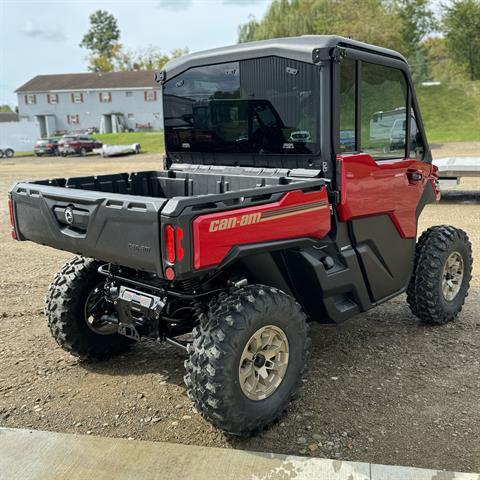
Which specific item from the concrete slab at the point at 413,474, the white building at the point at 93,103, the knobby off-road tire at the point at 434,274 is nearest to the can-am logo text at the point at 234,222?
the concrete slab at the point at 413,474

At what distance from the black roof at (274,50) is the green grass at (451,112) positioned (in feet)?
94.5

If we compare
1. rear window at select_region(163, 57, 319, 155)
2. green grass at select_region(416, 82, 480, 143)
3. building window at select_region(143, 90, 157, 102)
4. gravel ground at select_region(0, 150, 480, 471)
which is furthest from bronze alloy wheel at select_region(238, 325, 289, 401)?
building window at select_region(143, 90, 157, 102)

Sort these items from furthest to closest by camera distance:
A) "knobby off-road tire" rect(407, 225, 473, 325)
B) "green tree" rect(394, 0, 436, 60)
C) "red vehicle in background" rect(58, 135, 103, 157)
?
1. "green tree" rect(394, 0, 436, 60)
2. "red vehicle in background" rect(58, 135, 103, 157)
3. "knobby off-road tire" rect(407, 225, 473, 325)

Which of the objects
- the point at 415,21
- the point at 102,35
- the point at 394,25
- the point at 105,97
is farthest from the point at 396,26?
the point at 102,35

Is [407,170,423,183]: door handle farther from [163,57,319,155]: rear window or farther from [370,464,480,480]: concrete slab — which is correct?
[370,464,480,480]: concrete slab

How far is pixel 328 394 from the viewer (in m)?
3.81

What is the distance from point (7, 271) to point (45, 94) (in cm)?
6302

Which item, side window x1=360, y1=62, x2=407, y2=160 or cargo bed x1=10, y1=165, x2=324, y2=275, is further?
side window x1=360, y1=62, x2=407, y2=160

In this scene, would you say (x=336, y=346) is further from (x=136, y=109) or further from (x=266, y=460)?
(x=136, y=109)

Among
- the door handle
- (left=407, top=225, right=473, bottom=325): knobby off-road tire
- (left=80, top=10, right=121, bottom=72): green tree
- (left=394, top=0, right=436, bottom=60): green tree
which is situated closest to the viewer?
the door handle

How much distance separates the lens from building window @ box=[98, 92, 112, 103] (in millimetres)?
63281

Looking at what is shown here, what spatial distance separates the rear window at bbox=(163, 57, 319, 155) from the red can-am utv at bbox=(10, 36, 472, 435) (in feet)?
0.04

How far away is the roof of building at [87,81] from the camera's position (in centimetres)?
A: 6322

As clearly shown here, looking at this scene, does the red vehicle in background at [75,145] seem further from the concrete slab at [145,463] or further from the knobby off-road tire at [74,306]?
the concrete slab at [145,463]
